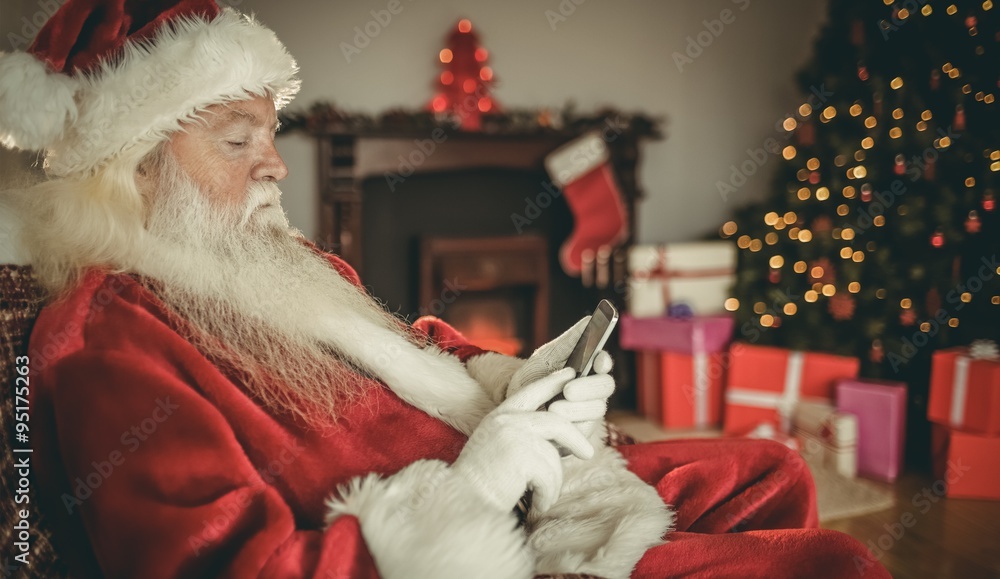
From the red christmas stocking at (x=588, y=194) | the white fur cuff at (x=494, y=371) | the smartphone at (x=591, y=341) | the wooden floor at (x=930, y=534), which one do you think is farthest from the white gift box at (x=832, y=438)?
the smartphone at (x=591, y=341)

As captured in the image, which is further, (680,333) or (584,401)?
(680,333)

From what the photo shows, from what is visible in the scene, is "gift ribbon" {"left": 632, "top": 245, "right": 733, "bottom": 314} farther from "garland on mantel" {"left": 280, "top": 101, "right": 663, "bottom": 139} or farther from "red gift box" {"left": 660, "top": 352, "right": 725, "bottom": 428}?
"garland on mantel" {"left": 280, "top": 101, "right": 663, "bottom": 139}

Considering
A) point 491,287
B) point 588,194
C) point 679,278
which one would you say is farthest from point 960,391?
point 491,287

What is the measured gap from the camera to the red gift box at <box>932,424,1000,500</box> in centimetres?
245

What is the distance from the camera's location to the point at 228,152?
46.0 inches

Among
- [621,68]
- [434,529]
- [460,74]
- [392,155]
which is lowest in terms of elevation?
[434,529]

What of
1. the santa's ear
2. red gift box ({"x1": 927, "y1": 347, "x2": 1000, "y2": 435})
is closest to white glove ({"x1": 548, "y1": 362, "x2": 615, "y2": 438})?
the santa's ear

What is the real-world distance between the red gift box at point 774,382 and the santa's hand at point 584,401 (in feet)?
7.65

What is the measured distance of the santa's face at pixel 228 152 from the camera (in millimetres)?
1150

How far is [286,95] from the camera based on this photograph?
135cm

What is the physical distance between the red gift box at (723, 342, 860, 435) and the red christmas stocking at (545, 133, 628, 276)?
0.94 m

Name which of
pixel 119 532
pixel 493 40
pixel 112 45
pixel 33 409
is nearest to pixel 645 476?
pixel 119 532

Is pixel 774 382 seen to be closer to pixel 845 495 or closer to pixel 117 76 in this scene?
pixel 845 495

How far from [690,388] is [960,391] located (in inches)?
46.4
